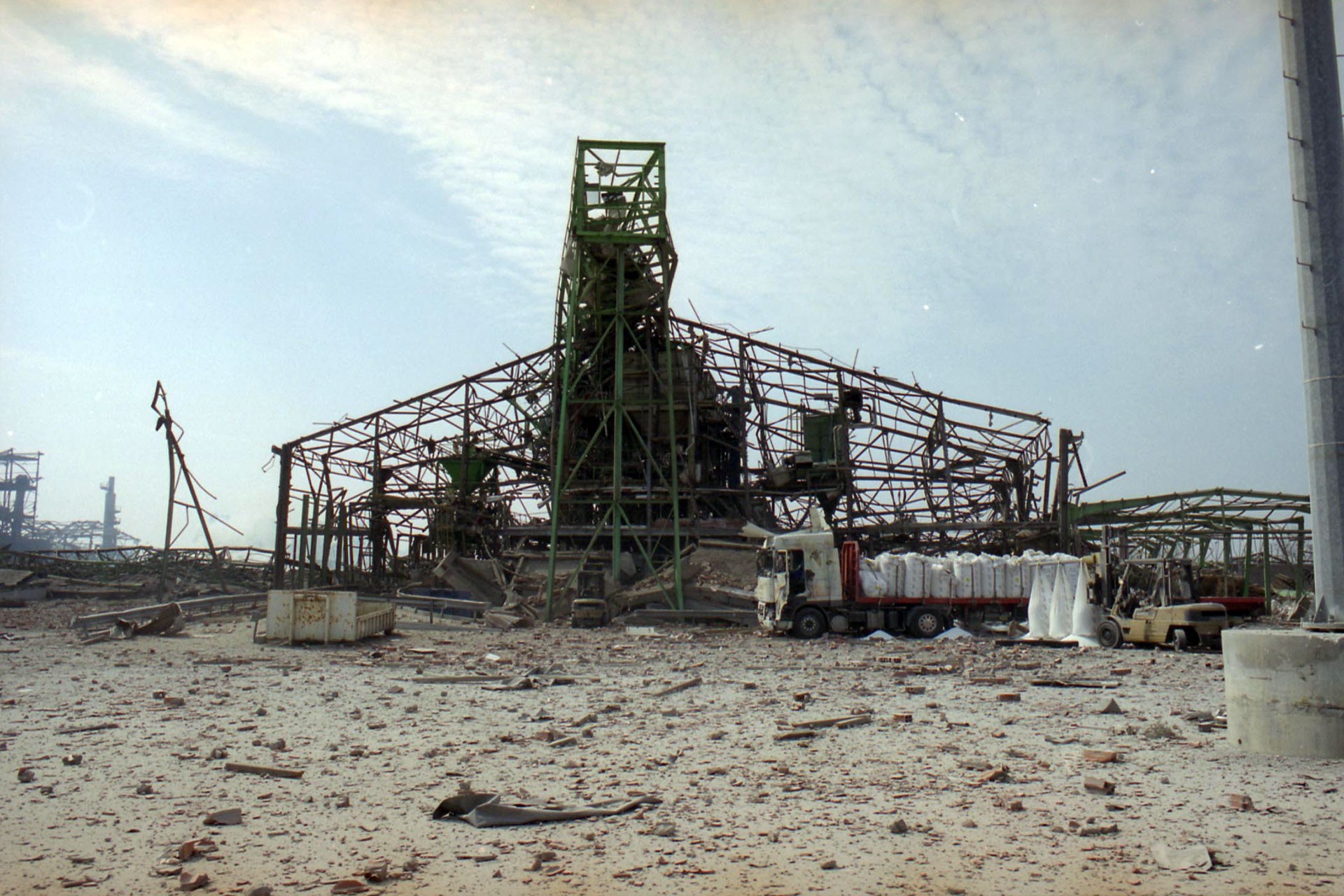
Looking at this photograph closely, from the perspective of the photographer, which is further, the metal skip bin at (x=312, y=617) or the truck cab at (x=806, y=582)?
the truck cab at (x=806, y=582)

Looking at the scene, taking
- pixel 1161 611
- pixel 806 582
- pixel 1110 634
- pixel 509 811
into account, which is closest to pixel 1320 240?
pixel 509 811

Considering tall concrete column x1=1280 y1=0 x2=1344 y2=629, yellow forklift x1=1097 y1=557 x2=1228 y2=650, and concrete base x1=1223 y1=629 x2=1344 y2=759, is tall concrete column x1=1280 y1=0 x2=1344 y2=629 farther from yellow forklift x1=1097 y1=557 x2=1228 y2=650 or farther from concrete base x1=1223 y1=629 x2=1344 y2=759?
yellow forklift x1=1097 y1=557 x2=1228 y2=650

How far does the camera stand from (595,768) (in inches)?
302

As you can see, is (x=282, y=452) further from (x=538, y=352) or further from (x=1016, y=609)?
(x=1016, y=609)

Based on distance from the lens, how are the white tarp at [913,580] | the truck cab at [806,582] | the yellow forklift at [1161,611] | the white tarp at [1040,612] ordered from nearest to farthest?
1. the yellow forklift at [1161,611]
2. the white tarp at [1040,612]
3. the truck cab at [806,582]
4. the white tarp at [913,580]

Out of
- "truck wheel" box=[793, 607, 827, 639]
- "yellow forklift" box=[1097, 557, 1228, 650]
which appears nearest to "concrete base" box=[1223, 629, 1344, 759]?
"yellow forklift" box=[1097, 557, 1228, 650]

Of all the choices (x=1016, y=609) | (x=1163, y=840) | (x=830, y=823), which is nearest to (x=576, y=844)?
(x=830, y=823)

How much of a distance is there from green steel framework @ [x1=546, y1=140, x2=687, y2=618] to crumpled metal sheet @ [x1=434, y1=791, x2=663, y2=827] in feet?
61.7

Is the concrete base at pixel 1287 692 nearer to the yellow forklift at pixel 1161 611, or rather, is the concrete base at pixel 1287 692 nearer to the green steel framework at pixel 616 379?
the yellow forklift at pixel 1161 611

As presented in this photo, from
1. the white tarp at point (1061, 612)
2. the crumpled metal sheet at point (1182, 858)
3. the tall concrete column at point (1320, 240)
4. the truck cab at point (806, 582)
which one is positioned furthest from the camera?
the truck cab at point (806, 582)

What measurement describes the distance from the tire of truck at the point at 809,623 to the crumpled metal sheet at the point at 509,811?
15800 millimetres

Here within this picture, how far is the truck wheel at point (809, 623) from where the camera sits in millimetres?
21938

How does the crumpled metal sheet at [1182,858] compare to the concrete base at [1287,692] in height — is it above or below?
below

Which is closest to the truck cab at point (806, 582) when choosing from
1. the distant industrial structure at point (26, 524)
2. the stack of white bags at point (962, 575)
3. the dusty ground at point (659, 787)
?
the stack of white bags at point (962, 575)
